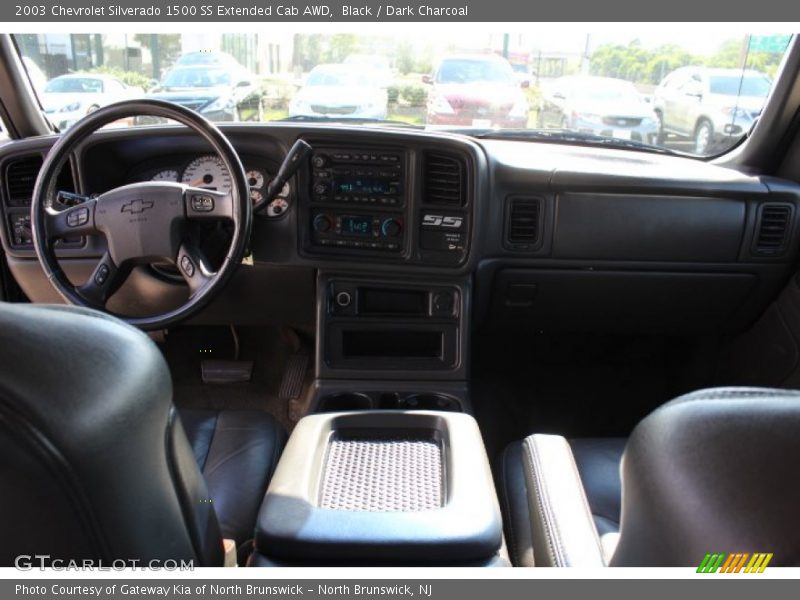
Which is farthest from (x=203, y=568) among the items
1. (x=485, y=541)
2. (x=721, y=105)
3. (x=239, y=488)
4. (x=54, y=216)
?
(x=721, y=105)

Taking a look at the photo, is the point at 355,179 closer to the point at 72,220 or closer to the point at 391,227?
the point at 391,227

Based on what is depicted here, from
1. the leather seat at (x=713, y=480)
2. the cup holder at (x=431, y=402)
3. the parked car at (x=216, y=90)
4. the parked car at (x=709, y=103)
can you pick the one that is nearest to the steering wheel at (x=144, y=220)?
the parked car at (x=216, y=90)

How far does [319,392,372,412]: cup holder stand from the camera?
2314 mm

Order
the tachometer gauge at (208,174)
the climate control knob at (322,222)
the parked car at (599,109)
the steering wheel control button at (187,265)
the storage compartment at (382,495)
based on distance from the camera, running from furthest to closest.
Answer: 1. the parked car at (599,109)
2. the climate control knob at (322,222)
3. the tachometer gauge at (208,174)
4. the steering wheel control button at (187,265)
5. the storage compartment at (382,495)

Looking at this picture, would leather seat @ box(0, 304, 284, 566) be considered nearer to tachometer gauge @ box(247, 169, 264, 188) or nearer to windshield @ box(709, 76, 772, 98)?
tachometer gauge @ box(247, 169, 264, 188)

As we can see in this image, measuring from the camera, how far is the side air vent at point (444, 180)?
2.26 m

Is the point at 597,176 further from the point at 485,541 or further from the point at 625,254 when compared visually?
the point at 485,541

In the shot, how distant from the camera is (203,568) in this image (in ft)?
3.03

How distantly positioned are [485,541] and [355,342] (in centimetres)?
129

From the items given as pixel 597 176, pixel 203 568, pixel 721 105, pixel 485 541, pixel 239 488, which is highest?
pixel 721 105

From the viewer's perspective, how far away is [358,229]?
2.34m

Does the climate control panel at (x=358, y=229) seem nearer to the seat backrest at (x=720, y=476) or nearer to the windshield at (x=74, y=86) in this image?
the windshield at (x=74, y=86)

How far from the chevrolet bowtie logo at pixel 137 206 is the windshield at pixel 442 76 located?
0.43 meters

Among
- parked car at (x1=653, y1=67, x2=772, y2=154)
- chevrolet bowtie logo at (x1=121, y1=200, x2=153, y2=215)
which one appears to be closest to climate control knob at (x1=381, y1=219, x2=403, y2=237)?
chevrolet bowtie logo at (x1=121, y1=200, x2=153, y2=215)
